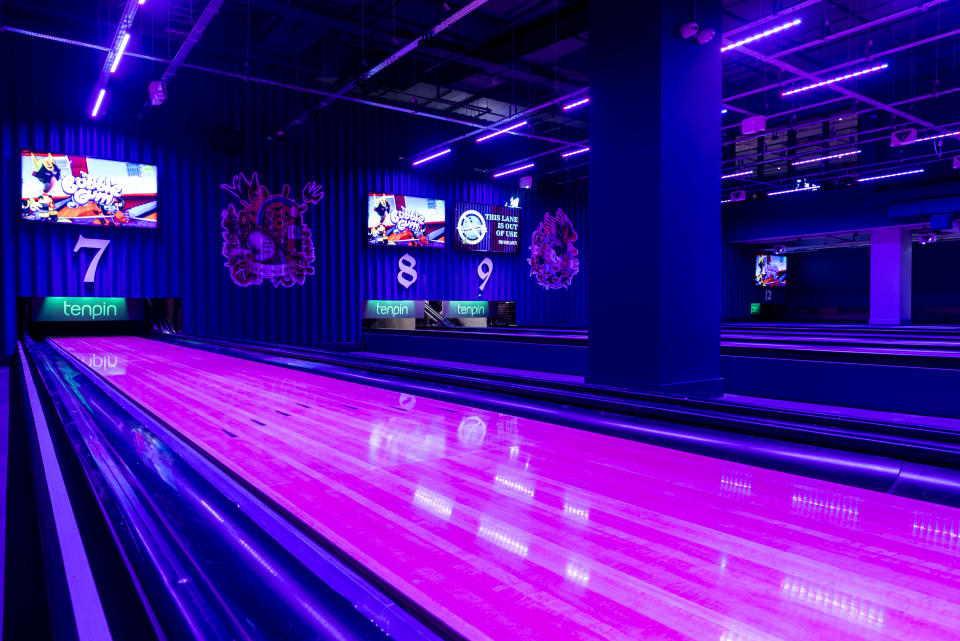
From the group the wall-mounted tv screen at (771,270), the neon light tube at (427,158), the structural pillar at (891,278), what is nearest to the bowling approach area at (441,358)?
the neon light tube at (427,158)

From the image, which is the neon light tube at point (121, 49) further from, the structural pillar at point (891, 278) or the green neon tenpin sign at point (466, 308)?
the structural pillar at point (891, 278)

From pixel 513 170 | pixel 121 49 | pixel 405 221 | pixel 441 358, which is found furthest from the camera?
pixel 513 170

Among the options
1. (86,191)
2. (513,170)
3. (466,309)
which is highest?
(513,170)

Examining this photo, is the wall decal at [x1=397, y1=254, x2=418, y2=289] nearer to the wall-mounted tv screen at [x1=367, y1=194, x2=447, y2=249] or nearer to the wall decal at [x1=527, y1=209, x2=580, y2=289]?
the wall-mounted tv screen at [x1=367, y1=194, x2=447, y2=249]

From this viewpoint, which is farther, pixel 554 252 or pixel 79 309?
pixel 554 252

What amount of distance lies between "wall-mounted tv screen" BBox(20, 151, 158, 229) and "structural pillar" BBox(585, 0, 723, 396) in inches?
271

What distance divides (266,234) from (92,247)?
2395mm

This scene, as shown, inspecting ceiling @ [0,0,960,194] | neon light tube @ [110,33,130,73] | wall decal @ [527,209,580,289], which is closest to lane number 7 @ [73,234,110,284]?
ceiling @ [0,0,960,194]

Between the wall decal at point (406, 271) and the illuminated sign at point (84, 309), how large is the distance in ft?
13.9

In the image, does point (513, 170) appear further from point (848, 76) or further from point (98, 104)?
point (98, 104)

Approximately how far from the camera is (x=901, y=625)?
3.47 ft

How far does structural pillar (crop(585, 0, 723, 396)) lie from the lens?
4.09 meters

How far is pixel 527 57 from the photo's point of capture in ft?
31.8

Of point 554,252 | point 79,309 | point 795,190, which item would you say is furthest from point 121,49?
point 795,190
